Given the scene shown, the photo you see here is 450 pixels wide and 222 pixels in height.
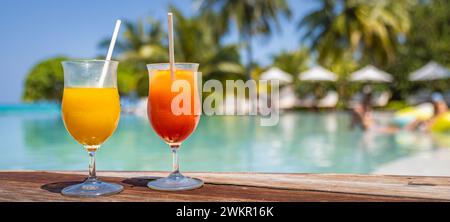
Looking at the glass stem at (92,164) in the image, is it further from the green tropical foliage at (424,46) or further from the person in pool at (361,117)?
the green tropical foliage at (424,46)

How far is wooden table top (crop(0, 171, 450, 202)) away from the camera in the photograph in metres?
1.17

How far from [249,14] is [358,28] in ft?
15.3

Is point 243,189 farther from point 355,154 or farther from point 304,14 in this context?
point 304,14

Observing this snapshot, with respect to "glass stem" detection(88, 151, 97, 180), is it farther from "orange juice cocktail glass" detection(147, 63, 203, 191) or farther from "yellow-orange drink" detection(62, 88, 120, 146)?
"orange juice cocktail glass" detection(147, 63, 203, 191)

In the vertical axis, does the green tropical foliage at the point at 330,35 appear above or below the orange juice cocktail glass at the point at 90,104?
above

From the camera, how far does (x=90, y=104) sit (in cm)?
134

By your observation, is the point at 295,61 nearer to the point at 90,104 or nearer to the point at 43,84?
the point at 43,84

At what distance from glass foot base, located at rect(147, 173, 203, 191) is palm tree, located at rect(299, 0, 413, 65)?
19.3 metres

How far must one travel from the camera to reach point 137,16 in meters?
Result: 22.9

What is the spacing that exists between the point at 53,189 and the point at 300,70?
1022 inches

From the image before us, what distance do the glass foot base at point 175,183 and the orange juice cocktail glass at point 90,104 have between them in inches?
4.5

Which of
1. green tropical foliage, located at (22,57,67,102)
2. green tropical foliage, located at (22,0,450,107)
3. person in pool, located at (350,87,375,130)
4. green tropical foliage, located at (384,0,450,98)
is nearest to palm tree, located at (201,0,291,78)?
green tropical foliage, located at (22,0,450,107)

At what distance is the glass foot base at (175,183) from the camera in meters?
1.28

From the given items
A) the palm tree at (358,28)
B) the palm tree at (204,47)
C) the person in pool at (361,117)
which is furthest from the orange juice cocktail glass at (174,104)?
the palm tree at (358,28)
